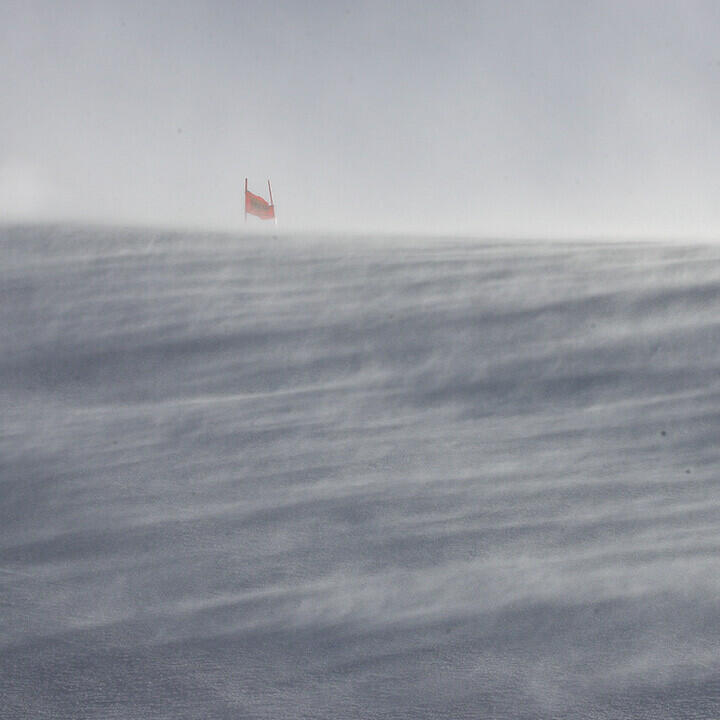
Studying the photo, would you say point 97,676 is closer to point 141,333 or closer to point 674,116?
point 141,333

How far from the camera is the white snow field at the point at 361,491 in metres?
3.20

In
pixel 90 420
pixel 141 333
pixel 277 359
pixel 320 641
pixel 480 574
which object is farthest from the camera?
pixel 141 333

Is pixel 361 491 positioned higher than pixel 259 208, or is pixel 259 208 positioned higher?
pixel 259 208

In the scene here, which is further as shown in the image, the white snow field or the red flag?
the red flag

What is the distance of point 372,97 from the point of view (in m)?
16.0

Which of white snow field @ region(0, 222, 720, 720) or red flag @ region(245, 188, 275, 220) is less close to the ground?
red flag @ region(245, 188, 275, 220)

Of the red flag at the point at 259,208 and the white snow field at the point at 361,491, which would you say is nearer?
the white snow field at the point at 361,491

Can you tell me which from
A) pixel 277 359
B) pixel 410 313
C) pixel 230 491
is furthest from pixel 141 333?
pixel 230 491

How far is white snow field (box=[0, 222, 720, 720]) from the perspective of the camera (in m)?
3.20

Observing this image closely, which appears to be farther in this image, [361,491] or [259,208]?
[259,208]

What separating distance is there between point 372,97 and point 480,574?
12866mm

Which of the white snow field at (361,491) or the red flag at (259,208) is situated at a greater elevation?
the red flag at (259,208)

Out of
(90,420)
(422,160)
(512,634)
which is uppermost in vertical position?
(422,160)

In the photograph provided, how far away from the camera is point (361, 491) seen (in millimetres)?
4461
